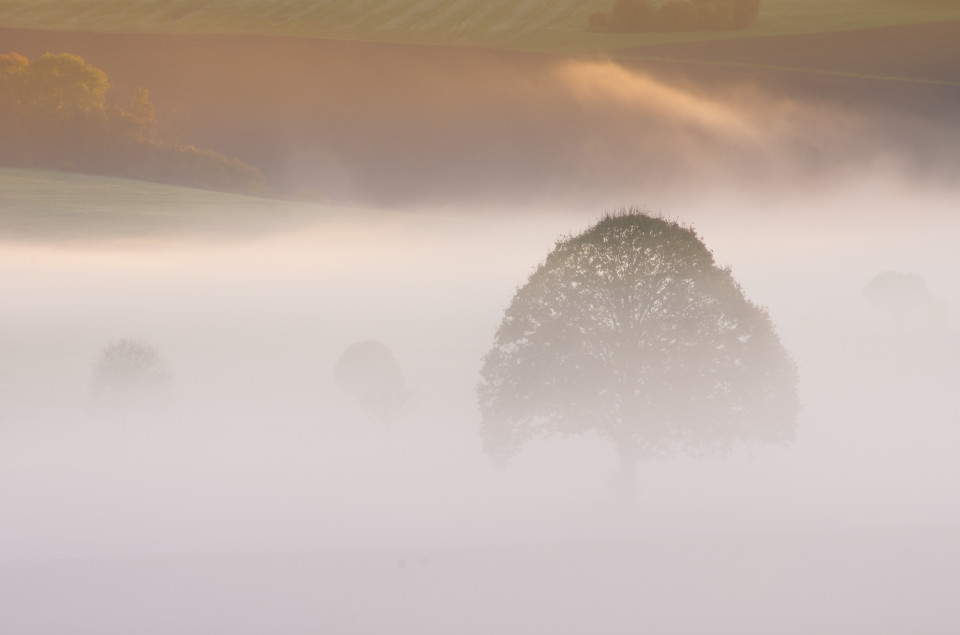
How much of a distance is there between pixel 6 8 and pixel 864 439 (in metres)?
33.2

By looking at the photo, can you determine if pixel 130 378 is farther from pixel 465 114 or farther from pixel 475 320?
pixel 465 114

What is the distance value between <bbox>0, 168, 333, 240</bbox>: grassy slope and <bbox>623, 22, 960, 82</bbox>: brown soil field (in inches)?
578

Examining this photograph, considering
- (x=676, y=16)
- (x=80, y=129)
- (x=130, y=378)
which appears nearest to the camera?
(x=130, y=378)

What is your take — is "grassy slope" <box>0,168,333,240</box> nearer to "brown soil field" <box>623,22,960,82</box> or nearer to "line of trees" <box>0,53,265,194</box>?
"line of trees" <box>0,53,265,194</box>

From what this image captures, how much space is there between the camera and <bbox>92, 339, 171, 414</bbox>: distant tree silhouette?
27.9 meters

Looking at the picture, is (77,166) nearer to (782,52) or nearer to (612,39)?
(612,39)

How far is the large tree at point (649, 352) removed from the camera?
2247 cm

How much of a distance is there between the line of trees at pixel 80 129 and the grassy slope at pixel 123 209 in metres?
0.55

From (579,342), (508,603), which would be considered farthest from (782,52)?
(508,603)

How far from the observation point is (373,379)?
2997cm

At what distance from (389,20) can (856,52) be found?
1763 cm

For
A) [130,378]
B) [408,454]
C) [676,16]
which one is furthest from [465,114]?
[130,378]

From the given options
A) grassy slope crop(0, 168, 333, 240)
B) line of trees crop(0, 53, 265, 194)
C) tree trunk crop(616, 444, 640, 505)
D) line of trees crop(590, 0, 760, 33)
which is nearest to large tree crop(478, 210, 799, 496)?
tree trunk crop(616, 444, 640, 505)

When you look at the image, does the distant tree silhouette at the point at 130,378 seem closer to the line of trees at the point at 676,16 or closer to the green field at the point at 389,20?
the green field at the point at 389,20
